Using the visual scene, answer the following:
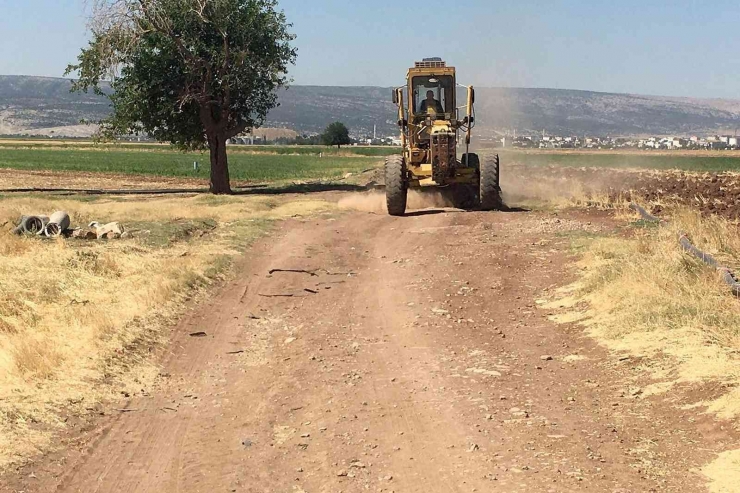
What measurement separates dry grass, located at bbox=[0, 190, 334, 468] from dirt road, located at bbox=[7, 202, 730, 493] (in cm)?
45

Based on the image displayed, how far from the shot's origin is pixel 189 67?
107 ft

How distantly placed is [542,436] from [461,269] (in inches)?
292

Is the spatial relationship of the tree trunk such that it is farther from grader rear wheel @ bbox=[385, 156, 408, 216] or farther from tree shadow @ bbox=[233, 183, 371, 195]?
grader rear wheel @ bbox=[385, 156, 408, 216]

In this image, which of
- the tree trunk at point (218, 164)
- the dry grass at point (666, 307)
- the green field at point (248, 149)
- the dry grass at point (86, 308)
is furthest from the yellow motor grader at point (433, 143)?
the green field at point (248, 149)

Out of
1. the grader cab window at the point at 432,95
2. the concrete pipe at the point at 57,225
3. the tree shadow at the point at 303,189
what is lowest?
the tree shadow at the point at 303,189

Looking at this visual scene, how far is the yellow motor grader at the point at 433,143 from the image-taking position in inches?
888

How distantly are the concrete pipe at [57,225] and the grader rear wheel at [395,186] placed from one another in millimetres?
7839

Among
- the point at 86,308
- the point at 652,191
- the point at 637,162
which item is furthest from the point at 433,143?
the point at 637,162

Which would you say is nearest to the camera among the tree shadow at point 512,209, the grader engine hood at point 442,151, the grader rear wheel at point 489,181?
the grader engine hood at point 442,151

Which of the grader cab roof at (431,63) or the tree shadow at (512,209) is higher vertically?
the grader cab roof at (431,63)

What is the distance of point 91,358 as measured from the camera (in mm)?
9562

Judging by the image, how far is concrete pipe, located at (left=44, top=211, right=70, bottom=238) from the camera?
18094 mm

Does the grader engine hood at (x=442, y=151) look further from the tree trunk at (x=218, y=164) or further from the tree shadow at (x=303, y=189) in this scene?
the tree trunk at (x=218, y=164)

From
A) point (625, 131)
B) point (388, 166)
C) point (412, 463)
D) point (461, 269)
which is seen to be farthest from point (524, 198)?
point (625, 131)
